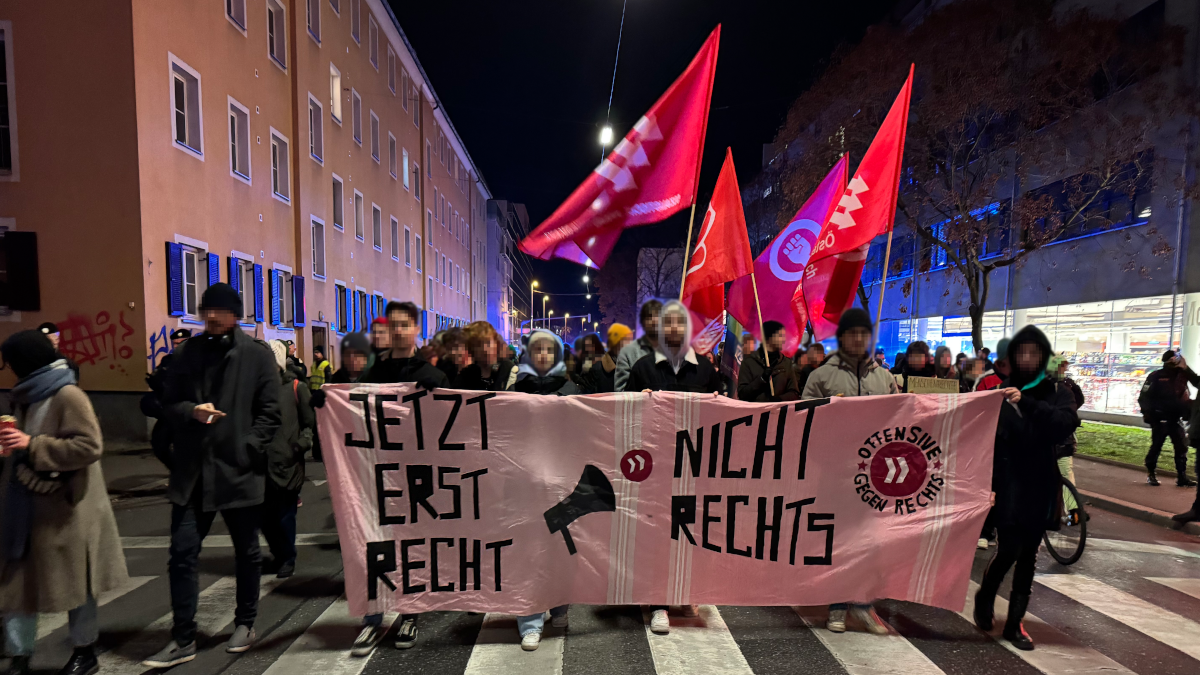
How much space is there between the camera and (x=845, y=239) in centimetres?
586

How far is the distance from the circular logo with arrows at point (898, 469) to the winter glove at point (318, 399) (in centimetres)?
366

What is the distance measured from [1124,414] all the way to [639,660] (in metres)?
18.2

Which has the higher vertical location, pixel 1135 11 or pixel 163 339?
pixel 1135 11

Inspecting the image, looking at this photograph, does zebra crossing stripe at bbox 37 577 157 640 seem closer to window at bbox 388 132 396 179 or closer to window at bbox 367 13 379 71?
window at bbox 367 13 379 71

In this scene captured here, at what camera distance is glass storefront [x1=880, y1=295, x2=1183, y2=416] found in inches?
Answer: 561

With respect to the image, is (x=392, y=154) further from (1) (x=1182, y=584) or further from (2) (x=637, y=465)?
(1) (x=1182, y=584)

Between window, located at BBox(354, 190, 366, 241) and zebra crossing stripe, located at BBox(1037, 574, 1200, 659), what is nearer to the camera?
zebra crossing stripe, located at BBox(1037, 574, 1200, 659)

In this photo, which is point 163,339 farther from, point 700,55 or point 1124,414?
point 1124,414

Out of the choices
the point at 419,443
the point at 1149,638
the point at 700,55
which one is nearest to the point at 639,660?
the point at 419,443

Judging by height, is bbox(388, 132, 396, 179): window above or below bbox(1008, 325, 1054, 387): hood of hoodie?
above

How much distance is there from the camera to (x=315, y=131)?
18.0m

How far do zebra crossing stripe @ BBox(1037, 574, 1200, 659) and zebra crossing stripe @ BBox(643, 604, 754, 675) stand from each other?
9.43 ft

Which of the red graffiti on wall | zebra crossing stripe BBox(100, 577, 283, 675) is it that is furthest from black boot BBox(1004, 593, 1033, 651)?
the red graffiti on wall

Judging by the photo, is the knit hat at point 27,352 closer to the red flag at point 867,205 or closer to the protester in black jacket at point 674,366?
the protester in black jacket at point 674,366
